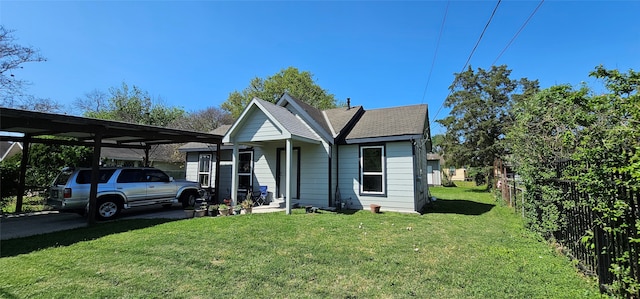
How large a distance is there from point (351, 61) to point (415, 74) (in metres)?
3.99

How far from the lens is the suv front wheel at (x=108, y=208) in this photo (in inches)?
329

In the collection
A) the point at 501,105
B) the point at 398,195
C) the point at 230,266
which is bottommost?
the point at 230,266

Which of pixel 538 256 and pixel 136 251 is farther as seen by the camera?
pixel 136 251

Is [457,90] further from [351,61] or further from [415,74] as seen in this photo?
[351,61]

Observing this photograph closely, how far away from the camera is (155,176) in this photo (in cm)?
984

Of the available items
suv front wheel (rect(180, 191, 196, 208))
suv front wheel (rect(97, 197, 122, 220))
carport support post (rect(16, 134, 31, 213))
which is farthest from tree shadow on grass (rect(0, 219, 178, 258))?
carport support post (rect(16, 134, 31, 213))

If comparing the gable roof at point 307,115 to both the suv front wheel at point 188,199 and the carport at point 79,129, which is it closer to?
the carport at point 79,129

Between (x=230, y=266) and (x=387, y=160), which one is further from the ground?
(x=387, y=160)

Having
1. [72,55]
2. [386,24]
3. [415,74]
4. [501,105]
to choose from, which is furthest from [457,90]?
[72,55]

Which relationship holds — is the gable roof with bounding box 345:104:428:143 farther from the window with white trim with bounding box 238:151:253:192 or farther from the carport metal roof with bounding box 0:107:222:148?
the carport metal roof with bounding box 0:107:222:148

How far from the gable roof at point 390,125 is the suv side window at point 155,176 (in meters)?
7.08

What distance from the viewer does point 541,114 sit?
6.39m

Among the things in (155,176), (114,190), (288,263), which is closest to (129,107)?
(155,176)

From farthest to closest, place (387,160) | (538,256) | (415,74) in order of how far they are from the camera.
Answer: (415,74)
(387,160)
(538,256)
